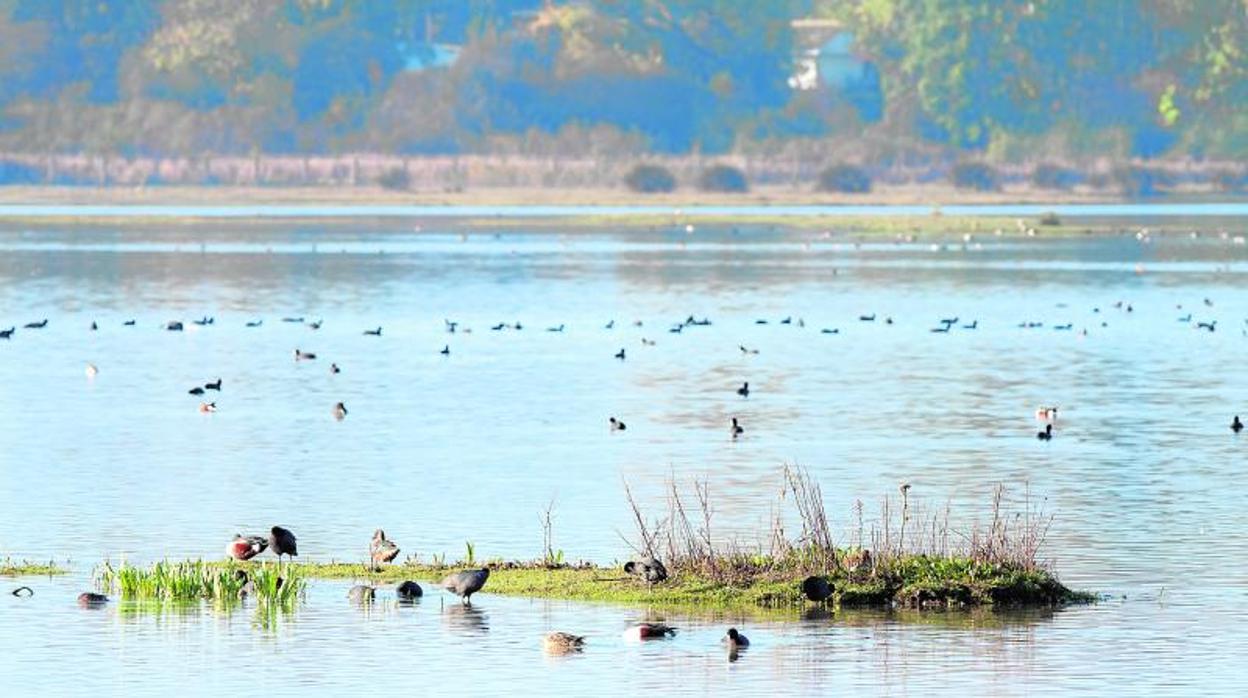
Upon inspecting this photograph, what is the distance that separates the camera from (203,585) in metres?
30.1

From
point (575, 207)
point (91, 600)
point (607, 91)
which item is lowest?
point (91, 600)

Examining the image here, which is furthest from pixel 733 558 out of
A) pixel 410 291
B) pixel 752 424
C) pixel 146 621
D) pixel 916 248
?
pixel 916 248

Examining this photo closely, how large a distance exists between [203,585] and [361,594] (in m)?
1.65

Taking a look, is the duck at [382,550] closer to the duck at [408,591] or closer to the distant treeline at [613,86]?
the duck at [408,591]

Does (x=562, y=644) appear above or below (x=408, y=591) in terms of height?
below

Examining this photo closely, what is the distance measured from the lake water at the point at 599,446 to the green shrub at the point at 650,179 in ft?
178

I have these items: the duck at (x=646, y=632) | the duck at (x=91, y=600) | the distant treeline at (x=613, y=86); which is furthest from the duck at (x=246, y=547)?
the distant treeline at (x=613, y=86)

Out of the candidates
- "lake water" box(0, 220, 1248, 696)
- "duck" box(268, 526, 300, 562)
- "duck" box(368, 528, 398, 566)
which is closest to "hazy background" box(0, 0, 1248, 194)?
"lake water" box(0, 220, 1248, 696)

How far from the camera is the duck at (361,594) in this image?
97.1ft

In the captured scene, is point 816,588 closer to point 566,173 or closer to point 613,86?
point 566,173

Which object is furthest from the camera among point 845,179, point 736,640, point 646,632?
point 845,179

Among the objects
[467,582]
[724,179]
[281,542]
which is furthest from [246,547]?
[724,179]

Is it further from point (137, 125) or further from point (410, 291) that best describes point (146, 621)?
point (137, 125)

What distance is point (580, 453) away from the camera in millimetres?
45594
